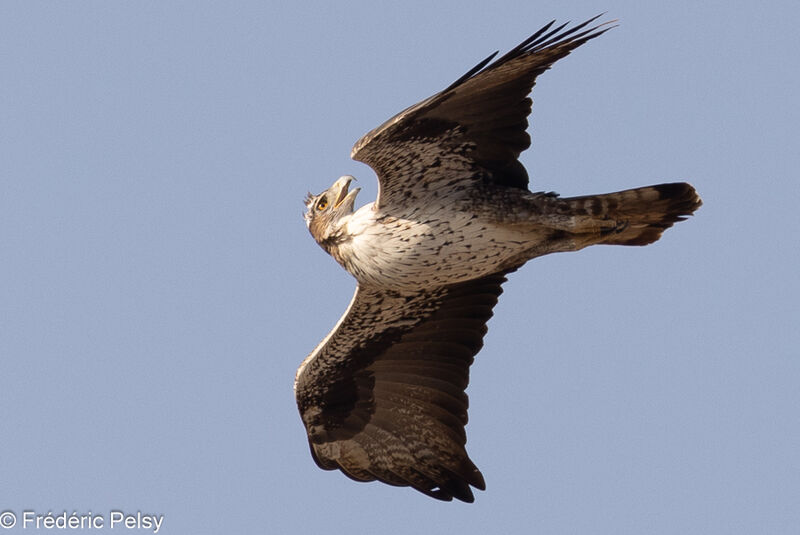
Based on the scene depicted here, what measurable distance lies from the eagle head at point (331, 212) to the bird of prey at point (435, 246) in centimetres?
1

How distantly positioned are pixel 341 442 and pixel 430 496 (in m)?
0.97

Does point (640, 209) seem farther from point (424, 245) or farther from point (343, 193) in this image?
point (343, 193)

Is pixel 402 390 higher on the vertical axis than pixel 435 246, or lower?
lower

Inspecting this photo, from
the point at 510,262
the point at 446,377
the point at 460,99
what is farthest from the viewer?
the point at 446,377

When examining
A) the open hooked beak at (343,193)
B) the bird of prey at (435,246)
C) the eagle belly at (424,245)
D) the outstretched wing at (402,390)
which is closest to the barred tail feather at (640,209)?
the bird of prey at (435,246)

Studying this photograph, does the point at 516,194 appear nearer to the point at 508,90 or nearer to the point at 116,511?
the point at 508,90

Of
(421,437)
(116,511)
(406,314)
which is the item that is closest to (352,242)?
(406,314)

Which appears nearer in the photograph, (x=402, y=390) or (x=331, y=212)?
(x=331, y=212)

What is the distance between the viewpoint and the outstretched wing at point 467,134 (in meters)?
9.99

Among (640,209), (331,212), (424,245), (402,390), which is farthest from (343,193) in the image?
(640,209)

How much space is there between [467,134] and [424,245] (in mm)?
971

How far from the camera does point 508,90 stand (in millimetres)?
10359

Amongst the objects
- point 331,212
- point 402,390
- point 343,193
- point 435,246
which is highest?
point 343,193

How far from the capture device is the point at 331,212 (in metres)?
11.1
